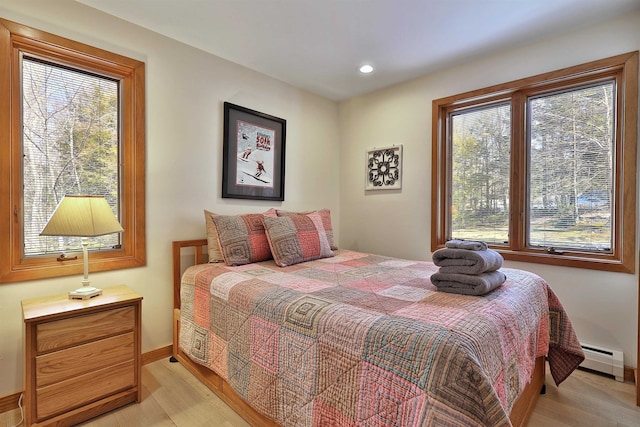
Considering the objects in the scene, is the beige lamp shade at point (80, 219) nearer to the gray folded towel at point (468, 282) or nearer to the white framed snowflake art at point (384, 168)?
the gray folded towel at point (468, 282)

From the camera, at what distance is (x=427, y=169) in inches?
120

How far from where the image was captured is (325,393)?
1168mm

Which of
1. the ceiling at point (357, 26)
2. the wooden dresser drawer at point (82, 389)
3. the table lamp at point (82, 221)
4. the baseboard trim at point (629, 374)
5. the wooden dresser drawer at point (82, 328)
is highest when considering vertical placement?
the ceiling at point (357, 26)

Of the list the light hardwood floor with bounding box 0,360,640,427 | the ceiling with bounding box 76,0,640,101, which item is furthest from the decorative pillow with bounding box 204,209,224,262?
the ceiling with bounding box 76,0,640,101

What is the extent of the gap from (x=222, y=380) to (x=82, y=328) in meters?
0.82

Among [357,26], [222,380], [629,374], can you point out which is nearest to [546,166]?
[629,374]

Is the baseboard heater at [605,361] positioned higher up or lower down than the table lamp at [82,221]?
lower down

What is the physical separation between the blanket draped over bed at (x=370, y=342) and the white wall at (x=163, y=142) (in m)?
0.46

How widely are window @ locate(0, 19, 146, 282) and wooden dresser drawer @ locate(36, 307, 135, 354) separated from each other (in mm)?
526

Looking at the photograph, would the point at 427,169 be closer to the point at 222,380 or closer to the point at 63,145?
the point at 222,380

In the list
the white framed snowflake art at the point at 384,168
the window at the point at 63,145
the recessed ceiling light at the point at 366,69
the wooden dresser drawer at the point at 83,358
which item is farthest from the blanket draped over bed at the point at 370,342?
the recessed ceiling light at the point at 366,69

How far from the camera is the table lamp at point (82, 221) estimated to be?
158cm

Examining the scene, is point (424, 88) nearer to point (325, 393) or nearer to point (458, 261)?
point (458, 261)

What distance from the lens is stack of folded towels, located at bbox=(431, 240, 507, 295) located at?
145cm
